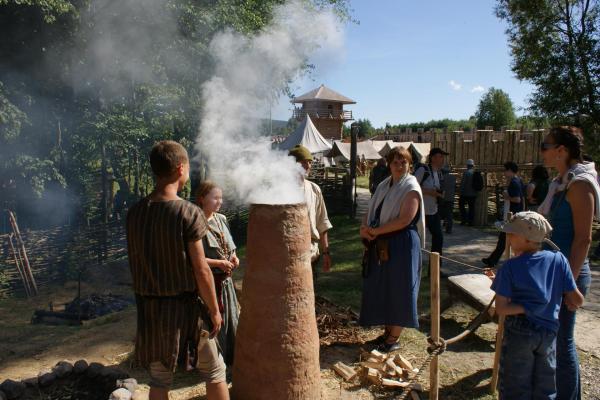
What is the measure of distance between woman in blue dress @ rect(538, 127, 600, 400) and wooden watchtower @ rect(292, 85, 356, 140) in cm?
3535

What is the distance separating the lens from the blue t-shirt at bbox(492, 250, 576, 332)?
2.57 m

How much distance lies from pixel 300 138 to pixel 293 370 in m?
13.7

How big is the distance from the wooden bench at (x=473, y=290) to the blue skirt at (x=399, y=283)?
3.15 ft

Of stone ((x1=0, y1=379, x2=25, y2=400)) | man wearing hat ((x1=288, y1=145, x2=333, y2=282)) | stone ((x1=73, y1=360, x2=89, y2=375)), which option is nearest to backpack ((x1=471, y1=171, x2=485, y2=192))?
man wearing hat ((x1=288, y1=145, x2=333, y2=282))

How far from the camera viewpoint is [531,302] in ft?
8.52

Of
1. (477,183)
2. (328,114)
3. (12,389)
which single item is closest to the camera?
(12,389)

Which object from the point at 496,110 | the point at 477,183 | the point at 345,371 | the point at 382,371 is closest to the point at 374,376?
the point at 382,371

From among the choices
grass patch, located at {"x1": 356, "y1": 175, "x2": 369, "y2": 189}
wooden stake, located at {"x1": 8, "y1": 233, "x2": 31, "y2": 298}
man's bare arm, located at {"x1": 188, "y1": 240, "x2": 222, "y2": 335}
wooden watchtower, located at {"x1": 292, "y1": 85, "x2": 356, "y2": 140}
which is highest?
wooden watchtower, located at {"x1": 292, "y1": 85, "x2": 356, "y2": 140}

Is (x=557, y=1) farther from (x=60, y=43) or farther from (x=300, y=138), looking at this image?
(x=60, y=43)

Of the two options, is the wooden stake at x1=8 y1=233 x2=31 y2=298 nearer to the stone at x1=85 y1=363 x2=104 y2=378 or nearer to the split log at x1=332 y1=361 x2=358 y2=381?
the stone at x1=85 y1=363 x2=104 y2=378

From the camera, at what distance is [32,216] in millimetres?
10430

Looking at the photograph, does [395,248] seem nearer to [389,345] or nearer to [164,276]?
[389,345]

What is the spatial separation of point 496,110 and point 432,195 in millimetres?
50579

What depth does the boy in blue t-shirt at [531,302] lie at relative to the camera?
8.48 feet
